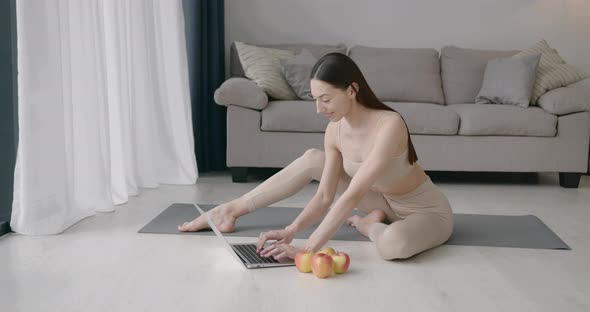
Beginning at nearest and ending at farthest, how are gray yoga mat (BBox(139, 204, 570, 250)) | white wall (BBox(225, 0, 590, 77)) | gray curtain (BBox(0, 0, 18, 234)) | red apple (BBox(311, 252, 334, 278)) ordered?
1. red apple (BBox(311, 252, 334, 278))
2. gray curtain (BBox(0, 0, 18, 234))
3. gray yoga mat (BBox(139, 204, 570, 250))
4. white wall (BBox(225, 0, 590, 77))

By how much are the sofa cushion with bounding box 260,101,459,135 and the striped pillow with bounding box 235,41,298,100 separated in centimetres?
24

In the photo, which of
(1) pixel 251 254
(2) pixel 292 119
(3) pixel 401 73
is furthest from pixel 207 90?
(1) pixel 251 254

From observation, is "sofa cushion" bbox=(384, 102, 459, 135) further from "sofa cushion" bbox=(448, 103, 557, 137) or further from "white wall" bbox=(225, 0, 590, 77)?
"white wall" bbox=(225, 0, 590, 77)

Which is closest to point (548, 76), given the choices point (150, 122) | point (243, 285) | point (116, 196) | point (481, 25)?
point (481, 25)

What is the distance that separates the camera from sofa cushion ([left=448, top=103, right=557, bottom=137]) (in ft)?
15.1

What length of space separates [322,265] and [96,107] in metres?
1.62

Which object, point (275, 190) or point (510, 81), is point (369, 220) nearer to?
point (275, 190)

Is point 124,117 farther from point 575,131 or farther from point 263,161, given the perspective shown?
point 575,131

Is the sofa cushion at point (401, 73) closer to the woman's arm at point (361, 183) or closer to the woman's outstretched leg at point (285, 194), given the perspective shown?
the woman's outstretched leg at point (285, 194)

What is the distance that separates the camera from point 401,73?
526 centimetres

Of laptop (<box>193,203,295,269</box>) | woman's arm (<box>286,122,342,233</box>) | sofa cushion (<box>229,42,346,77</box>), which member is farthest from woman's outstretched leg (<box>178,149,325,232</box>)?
sofa cushion (<box>229,42,346,77</box>)

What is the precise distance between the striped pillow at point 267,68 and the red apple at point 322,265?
2.42 metres

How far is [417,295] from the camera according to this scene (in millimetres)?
2387

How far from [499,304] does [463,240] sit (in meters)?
0.84
